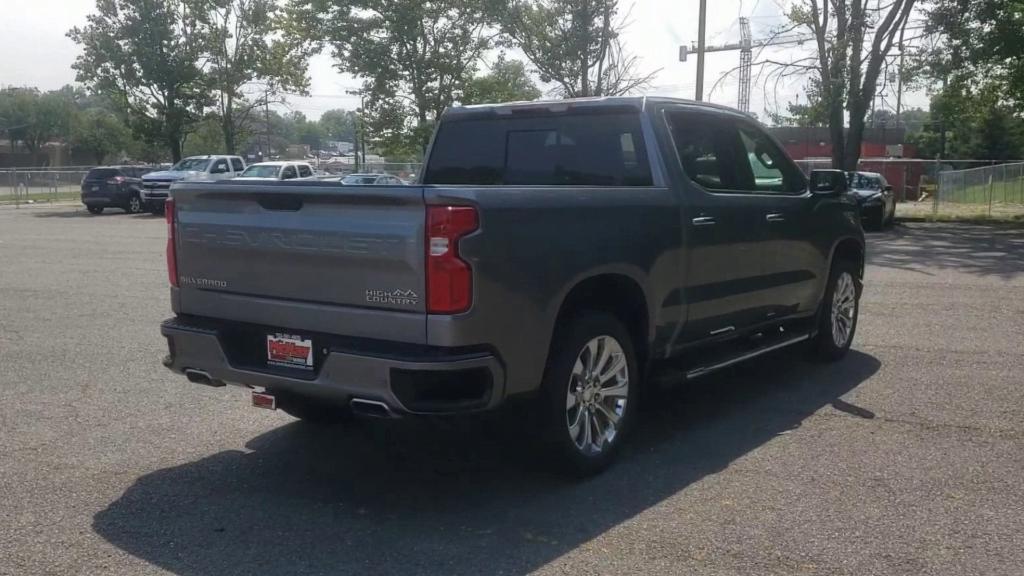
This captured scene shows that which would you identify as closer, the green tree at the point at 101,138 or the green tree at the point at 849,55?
the green tree at the point at 849,55

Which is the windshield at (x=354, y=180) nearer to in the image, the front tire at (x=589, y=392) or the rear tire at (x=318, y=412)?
the rear tire at (x=318, y=412)

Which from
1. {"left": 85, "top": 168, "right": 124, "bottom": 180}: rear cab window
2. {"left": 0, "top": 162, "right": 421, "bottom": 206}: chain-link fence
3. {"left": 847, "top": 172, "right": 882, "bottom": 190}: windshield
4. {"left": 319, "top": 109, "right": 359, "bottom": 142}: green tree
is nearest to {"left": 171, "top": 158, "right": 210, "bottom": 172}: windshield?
{"left": 85, "top": 168, "right": 124, "bottom": 180}: rear cab window

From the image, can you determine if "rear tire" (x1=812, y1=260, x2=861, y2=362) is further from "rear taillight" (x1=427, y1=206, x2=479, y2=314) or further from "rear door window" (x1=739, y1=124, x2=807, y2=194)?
"rear taillight" (x1=427, y1=206, x2=479, y2=314)

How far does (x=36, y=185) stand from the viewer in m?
42.8

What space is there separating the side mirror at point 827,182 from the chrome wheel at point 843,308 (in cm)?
79

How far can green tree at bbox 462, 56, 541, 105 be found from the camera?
3616 cm

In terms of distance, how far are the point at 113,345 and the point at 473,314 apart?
5.51 m

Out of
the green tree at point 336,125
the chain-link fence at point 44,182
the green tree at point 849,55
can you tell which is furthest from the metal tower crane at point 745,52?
the green tree at point 336,125

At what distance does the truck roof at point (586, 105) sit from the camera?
249 inches

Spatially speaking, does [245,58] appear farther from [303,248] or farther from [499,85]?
[303,248]

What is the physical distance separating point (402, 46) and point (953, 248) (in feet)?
69.8

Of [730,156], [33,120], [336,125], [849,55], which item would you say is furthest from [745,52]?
[336,125]

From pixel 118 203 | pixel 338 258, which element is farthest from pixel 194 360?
pixel 118 203

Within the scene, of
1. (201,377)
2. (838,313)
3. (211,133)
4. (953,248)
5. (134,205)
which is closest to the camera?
(201,377)
